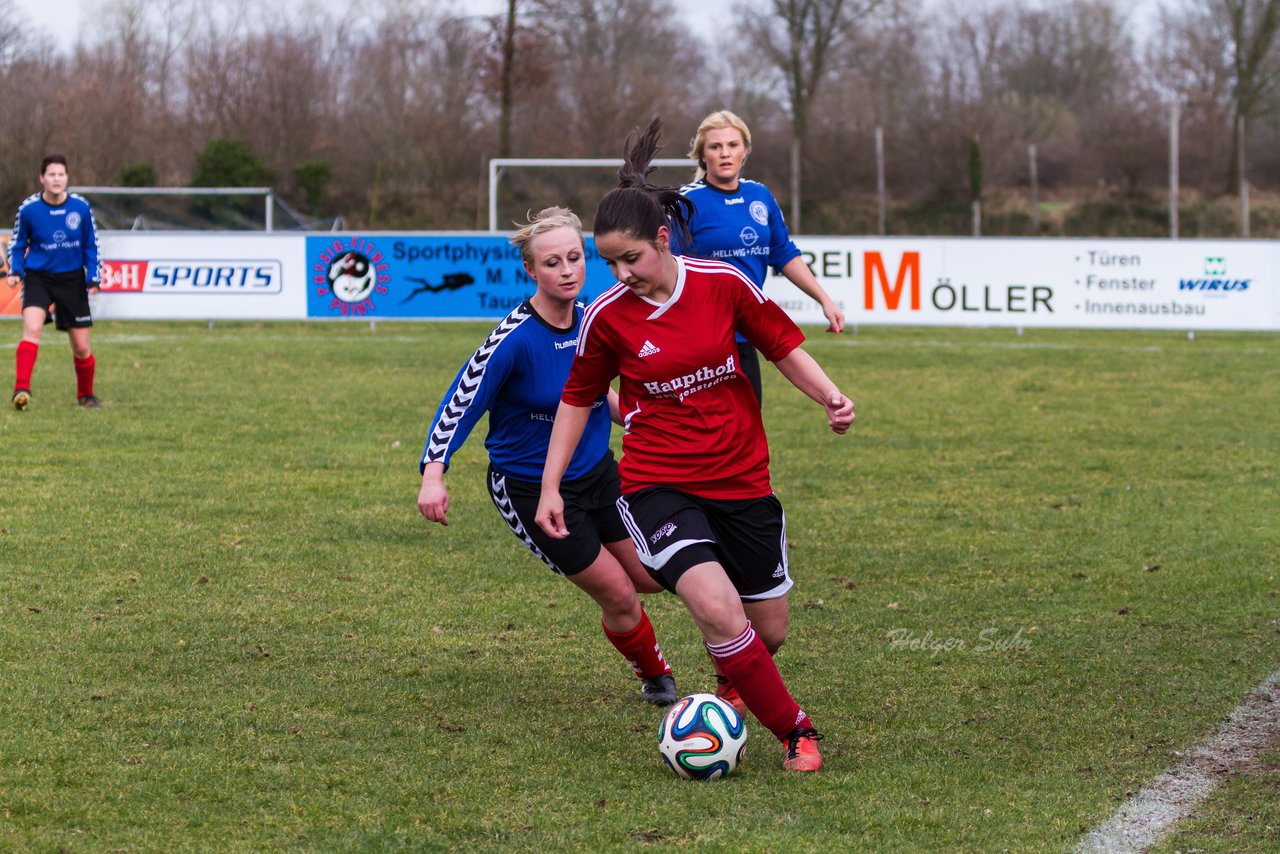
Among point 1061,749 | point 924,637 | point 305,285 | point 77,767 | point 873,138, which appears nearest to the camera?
point 77,767

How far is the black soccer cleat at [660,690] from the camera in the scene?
519 centimetres

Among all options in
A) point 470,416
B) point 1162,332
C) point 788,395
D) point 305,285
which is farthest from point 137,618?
point 1162,332

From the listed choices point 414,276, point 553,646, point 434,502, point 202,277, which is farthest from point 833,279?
point 434,502

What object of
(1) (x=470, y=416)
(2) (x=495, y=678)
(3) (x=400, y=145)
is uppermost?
(3) (x=400, y=145)

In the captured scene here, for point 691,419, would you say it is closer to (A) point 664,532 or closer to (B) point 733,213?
(A) point 664,532

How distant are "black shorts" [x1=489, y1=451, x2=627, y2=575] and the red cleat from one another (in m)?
0.94

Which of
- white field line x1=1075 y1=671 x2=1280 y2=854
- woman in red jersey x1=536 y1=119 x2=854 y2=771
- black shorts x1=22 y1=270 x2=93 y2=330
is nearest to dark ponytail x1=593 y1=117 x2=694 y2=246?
woman in red jersey x1=536 y1=119 x2=854 y2=771

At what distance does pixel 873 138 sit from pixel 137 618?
44.8 meters

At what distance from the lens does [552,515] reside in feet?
14.7

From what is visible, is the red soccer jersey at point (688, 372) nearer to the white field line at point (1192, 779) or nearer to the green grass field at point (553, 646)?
the green grass field at point (553, 646)

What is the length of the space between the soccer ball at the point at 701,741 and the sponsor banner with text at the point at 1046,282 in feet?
49.3

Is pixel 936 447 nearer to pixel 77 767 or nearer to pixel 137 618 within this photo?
pixel 137 618

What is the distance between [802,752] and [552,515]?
99 centimetres

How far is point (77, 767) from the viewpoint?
4.32 m
